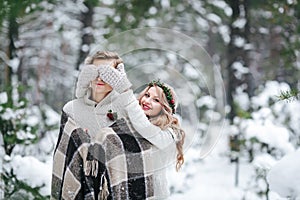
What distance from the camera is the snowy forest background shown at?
284cm

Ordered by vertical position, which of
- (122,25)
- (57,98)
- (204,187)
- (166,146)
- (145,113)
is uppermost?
(122,25)

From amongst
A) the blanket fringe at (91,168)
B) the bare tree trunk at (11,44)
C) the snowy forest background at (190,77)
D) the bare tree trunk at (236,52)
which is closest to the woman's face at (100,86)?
the blanket fringe at (91,168)

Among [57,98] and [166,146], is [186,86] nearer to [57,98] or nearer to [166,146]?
[166,146]

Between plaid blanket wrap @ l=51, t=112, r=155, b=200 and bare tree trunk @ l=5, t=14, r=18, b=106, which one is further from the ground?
bare tree trunk @ l=5, t=14, r=18, b=106

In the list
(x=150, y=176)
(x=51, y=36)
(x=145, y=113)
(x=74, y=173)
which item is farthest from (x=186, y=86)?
(x=51, y=36)

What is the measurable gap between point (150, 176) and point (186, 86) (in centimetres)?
32

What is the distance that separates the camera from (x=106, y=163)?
1.73 metres

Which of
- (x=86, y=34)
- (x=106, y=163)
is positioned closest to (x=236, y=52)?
(x=86, y=34)

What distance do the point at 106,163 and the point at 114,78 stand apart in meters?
0.27

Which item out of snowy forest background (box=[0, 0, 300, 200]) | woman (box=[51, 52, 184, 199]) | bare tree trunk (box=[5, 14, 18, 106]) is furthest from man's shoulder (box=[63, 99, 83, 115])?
bare tree trunk (box=[5, 14, 18, 106])

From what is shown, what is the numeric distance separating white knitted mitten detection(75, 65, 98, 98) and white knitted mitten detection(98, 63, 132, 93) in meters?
0.02

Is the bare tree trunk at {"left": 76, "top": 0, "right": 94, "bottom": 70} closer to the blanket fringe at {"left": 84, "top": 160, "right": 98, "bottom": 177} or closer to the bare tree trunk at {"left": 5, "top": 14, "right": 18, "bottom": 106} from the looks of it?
the bare tree trunk at {"left": 5, "top": 14, "right": 18, "bottom": 106}

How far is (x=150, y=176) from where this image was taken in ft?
5.85

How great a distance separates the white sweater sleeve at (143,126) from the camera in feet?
5.42
